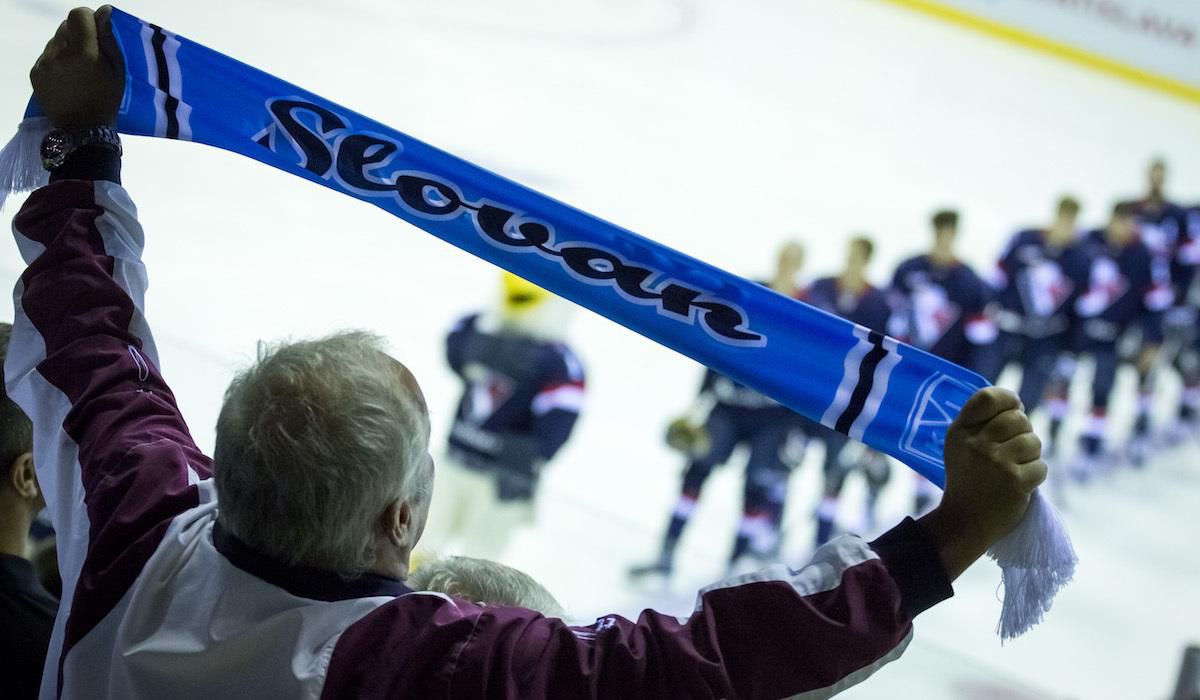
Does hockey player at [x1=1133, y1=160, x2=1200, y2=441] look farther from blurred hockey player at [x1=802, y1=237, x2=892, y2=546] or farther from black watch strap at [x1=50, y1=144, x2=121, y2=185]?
black watch strap at [x1=50, y1=144, x2=121, y2=185]

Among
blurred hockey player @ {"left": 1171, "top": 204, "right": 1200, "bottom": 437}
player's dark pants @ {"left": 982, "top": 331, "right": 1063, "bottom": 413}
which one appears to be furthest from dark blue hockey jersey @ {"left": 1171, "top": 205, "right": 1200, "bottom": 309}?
player's dark pants @ {"left": 982, "top": 331, "right": 1063, "bottom": 413}

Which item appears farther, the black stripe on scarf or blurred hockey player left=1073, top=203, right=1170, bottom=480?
blurred hockey player left=1073, top=203, right=1170, bottom=480

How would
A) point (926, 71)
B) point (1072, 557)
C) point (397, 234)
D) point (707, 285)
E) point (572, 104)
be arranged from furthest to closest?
point (926, 71), point (572, 104), point (397, 234), point (707, 285), point (1072, 557)

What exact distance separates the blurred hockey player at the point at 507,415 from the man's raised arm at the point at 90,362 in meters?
2.45

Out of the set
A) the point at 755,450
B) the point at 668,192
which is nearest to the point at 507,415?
the point at 755,450

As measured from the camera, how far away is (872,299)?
18.9 ft

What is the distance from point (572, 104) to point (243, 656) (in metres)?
8.09

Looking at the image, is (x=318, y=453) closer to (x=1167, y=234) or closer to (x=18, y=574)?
(x=18, y=574)

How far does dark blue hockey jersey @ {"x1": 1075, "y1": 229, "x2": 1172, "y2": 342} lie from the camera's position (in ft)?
22.9

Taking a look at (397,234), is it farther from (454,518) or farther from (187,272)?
(454,518)

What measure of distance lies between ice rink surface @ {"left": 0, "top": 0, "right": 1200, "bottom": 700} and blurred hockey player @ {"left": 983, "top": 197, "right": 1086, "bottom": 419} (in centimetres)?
69

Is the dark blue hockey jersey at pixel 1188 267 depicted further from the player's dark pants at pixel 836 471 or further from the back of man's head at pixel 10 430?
the back of man's head at pixel 10 430

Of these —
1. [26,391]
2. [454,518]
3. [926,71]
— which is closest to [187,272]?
[454,518]

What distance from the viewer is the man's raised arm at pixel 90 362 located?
4.32ft
